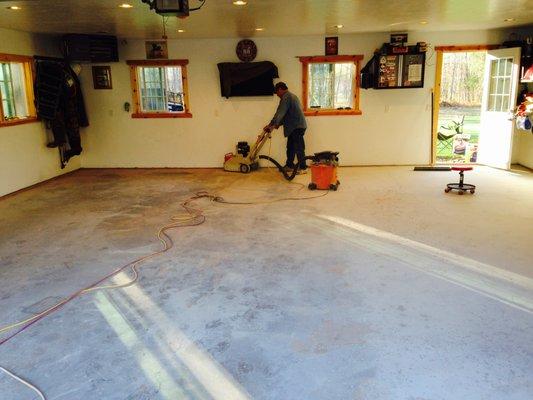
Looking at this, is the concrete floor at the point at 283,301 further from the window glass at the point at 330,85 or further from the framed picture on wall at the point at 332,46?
the framed picture on wall at the point at 332,46

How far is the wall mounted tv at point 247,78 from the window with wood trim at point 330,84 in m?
0.64

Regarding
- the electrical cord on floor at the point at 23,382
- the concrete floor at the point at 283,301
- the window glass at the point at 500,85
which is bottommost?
the electrical cord on floor at the point at 23,382

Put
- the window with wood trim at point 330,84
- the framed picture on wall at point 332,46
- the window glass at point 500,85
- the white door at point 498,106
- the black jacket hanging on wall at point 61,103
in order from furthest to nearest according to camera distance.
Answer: the window with wood trim at point 330,84 < the framed picture on wall at point 332,46 < the window glass at point 500,85 < the white door at point 498,106 < the black jacket hanging on wall at point 61,103

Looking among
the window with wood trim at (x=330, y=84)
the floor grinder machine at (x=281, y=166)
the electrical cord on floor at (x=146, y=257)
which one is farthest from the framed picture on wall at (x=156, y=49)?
the electrical cord on floor at (x=146, y=257)

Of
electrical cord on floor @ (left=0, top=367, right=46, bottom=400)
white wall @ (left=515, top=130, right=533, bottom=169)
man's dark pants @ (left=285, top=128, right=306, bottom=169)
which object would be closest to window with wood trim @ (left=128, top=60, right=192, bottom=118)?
man's dark pants @ (left=285, top=128, right=306, bottom=169)

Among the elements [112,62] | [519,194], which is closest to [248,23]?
[112,62]

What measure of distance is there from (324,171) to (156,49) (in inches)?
167

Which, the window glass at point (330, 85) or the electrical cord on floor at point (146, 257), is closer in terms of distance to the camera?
Answer: the electrical cord on floor at point (146, 257)

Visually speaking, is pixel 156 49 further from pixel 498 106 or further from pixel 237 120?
pixel 498 106

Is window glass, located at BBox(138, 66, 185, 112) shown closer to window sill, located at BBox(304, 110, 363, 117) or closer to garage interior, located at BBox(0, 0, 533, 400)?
garage interior, located at BBox(0, 0, 533, 400)

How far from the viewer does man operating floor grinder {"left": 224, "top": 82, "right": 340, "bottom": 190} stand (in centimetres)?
672

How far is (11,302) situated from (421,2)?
516 cm

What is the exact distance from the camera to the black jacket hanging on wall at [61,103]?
24.8ft

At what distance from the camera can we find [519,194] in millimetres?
6320
